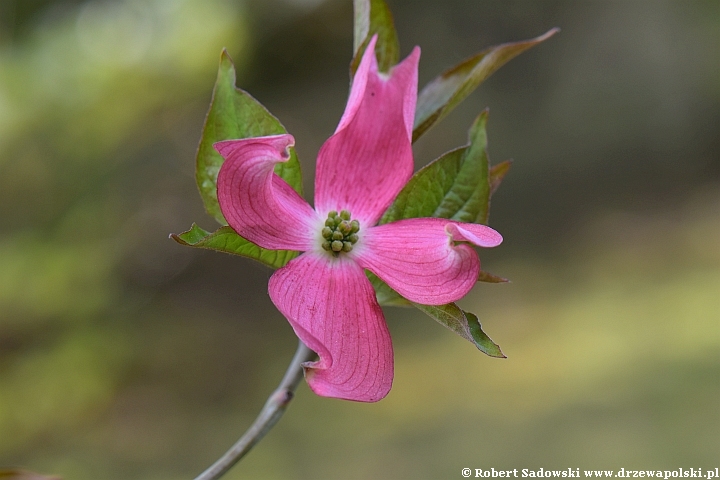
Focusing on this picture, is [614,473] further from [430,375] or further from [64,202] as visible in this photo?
[64,202]

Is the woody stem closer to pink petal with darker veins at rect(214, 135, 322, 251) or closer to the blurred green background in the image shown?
pink petal with darker veins at rect(214, 135, 322, 251)

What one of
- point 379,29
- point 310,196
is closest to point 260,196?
point 379,29

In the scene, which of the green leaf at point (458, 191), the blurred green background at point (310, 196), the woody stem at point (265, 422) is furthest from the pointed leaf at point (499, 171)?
the blurred green background at point (310, 196)

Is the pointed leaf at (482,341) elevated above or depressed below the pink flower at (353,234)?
below

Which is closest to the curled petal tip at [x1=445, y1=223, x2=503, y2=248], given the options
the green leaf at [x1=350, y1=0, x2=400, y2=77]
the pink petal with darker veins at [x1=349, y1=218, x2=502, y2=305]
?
the pink petal with darker veins at [x1=349, y1=218, x2=502, y2=305]

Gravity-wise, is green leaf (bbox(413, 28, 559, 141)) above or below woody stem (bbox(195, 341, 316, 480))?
above

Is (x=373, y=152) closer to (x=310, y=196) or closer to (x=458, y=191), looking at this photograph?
(x=458, y=191)

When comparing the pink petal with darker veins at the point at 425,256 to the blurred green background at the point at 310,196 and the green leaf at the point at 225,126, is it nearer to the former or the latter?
the green leaf at the point at 225,126
